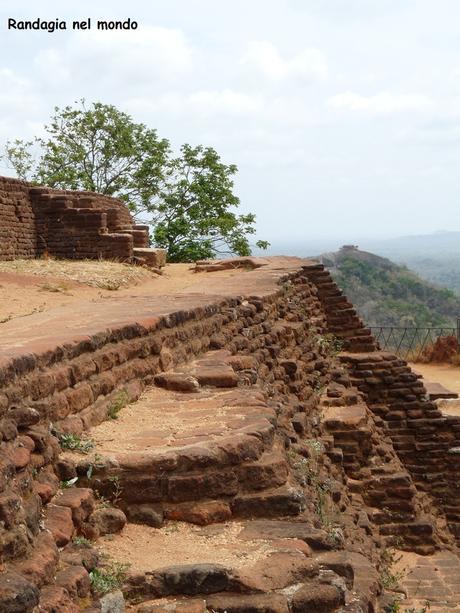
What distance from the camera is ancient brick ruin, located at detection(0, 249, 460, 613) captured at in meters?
2.82

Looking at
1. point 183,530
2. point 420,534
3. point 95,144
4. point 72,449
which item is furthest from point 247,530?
point 95,144

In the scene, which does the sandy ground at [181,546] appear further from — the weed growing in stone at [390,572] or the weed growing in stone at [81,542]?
the weed growing in stone at [390,572]

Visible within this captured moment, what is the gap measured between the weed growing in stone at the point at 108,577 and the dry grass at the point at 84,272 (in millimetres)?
7333

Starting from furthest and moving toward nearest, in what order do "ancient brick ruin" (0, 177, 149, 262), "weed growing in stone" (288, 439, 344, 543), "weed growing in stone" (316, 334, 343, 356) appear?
"ancient brick ruin" (0, 177, 149, 262) < "weed growing in stone" (316, 334, 343, 356) < "weed growing in stone" (288, 439, 344, 543)

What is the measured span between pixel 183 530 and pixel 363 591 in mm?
808

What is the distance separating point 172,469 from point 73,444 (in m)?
0.44

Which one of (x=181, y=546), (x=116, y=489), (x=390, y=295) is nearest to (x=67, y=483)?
(x=116, y=489)

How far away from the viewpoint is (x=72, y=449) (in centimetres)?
356

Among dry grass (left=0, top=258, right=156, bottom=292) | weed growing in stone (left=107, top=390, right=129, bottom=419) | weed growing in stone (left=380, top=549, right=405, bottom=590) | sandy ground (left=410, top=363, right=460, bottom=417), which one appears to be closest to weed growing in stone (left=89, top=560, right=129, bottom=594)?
weed growing in stone (left=107, top=390, right=129, bottom=419)

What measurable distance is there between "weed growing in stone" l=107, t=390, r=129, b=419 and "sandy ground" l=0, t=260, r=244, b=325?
11.7 ft

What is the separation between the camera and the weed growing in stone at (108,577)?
9.09 ft

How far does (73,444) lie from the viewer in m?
3.58

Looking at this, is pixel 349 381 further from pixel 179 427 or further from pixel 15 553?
pixel 15 553

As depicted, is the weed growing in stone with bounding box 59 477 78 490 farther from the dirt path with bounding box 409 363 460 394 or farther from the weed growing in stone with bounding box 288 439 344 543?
the dirt path with bounding box 409 363 460 394
